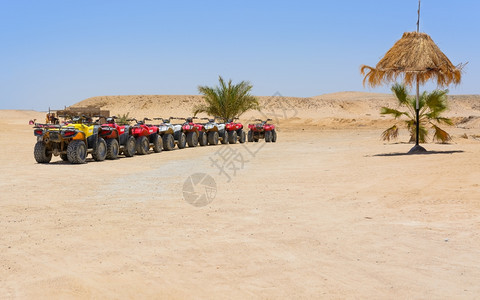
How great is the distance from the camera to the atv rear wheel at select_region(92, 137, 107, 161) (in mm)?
15797

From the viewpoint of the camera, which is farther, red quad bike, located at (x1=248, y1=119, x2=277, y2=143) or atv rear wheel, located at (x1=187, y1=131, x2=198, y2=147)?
red quad bike, located at (x1=248, y1=119, x2=277, y2=143)

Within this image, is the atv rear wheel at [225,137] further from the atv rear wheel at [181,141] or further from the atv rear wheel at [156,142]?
the atv rear wheel at [156,142]

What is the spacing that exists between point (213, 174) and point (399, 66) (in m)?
6.62

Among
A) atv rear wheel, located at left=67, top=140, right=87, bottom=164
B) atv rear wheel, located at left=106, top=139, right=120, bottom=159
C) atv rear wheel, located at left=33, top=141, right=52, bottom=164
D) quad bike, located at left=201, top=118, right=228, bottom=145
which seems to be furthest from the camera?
quad bike, located at left=201, top=118, right=228, bottom=145

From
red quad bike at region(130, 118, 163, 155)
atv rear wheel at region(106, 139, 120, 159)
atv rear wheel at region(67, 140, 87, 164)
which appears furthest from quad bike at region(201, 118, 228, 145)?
atv rear wheel at region(67, 140, 87, 164)

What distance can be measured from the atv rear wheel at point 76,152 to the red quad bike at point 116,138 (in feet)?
4.95

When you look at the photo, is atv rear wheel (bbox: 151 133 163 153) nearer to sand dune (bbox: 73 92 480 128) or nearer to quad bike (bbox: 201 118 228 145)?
quad bike (bbox: 201 118 228 145)

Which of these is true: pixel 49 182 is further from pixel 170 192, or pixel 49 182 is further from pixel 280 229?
pixel 280 229

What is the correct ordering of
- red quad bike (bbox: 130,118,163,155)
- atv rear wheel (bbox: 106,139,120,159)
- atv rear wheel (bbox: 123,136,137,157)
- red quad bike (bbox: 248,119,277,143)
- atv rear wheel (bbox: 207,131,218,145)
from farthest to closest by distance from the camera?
red quad bike (bbox: 248,119,277,143) → atv rear wheel (bbox: 207,131,218,145) → red quad bike (bbox: 130,118,163,155) → atv rear wheel (bbox: 123,136,137,157) → atv rear wheel (bbox: 106,139,120,159)

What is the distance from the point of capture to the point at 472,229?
668cm

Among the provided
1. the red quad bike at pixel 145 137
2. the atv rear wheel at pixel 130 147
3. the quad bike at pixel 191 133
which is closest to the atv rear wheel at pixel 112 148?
the atv rear wheel at pixel 130 147

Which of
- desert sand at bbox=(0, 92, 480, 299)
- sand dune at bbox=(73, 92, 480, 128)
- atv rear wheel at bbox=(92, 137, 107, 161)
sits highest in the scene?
sand dune at bbox=(73, 92, 480, 128)

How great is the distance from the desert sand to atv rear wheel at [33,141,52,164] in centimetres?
236

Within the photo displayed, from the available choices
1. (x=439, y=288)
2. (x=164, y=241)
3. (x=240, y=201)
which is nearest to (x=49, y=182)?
(x=240, y=201)
